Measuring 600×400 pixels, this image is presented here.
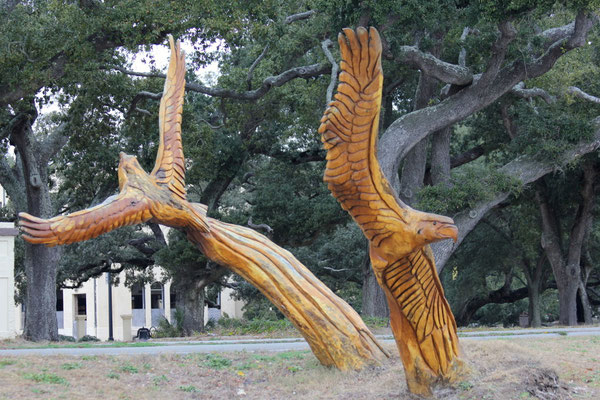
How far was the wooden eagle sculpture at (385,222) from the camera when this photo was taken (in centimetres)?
714

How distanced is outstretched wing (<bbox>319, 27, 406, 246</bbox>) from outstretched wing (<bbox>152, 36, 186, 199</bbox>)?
134 inches

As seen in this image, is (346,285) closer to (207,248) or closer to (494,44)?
(494,44)

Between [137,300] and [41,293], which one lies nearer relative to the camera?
[41,293]

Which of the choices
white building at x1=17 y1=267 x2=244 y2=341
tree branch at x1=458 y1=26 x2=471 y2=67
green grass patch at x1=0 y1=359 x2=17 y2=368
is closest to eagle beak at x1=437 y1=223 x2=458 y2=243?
green grass patch at x1=0 y1=359 x2=17 y2=368

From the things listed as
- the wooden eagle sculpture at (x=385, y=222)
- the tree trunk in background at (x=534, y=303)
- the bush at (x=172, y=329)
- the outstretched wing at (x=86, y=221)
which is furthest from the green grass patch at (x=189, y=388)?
the tree trunk in background at (x=534, y=303)

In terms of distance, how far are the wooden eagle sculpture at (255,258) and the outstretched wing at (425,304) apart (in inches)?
72.7

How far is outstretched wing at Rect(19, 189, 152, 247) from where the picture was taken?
8680 mm

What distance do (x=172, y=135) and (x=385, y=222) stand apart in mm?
4137

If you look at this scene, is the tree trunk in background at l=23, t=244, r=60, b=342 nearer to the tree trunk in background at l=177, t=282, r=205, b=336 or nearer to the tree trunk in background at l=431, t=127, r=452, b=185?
the tree trunk in background at l=177, t=282, r=205, b=336

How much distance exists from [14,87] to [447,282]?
73.0 ft

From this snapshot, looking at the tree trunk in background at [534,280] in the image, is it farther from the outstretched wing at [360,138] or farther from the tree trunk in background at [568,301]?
the outstretched wing at [360,138]

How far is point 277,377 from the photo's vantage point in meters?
10.5

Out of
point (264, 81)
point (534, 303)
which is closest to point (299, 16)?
point (264, 81)

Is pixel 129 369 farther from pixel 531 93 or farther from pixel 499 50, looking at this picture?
pixel 531 93
